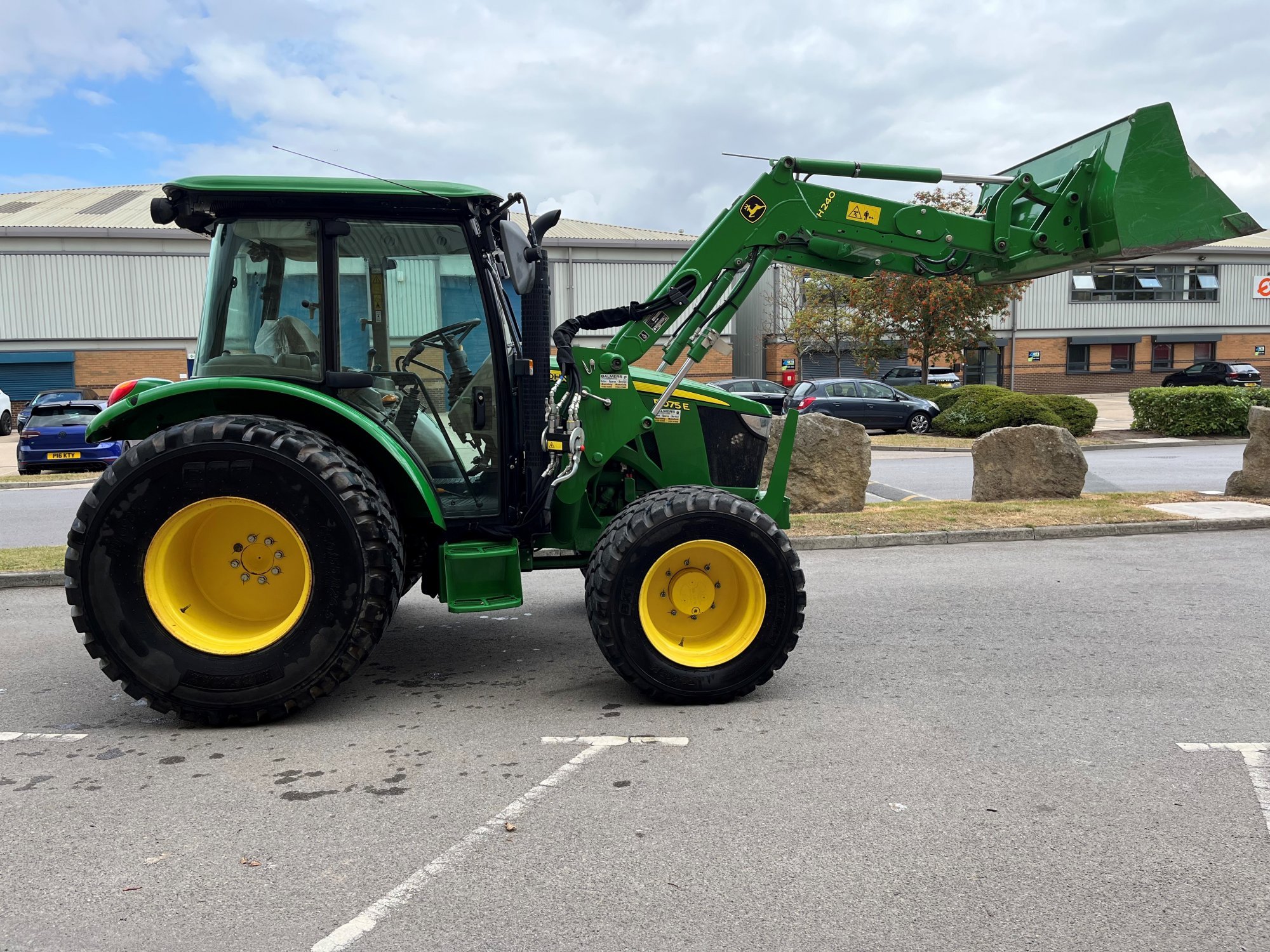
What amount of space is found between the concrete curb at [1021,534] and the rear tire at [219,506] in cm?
585

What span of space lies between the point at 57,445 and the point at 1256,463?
64.6ft

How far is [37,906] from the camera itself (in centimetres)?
305

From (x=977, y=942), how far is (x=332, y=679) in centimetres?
298

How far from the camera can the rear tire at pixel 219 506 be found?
14.9 feet

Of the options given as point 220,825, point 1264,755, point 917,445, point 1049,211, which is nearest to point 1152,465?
point 917,445

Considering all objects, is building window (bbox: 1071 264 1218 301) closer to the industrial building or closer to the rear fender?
the industrial building

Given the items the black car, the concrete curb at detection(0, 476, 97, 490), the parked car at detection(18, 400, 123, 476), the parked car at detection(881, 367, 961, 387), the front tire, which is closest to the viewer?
the front tire

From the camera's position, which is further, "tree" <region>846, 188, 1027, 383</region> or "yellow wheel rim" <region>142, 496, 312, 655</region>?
"tree" <region>846, 188, 1027, 383</region>

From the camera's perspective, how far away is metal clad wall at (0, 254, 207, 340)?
3972 centimetres

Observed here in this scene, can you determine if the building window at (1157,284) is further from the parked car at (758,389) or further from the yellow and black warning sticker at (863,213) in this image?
the yellow and black warning sticker at (863,213)

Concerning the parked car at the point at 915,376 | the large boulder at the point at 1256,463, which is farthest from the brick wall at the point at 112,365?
the large boulder at the point at 1256,463

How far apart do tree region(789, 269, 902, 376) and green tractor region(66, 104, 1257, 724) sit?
100.0 feet

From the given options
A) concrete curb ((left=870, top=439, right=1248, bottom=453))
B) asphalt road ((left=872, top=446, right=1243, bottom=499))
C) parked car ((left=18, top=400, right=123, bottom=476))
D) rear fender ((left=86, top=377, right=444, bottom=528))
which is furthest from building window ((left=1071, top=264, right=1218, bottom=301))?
rear fender ((left=86, top=377, right=444, bottom=528))

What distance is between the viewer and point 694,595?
4.96 m
